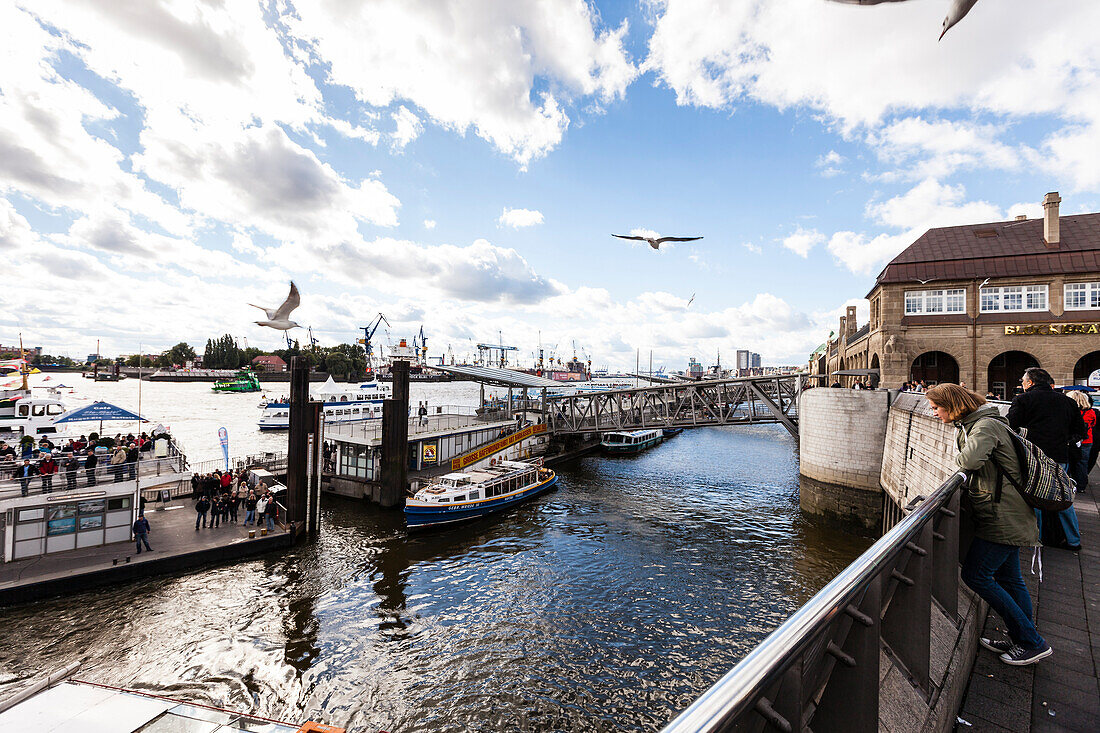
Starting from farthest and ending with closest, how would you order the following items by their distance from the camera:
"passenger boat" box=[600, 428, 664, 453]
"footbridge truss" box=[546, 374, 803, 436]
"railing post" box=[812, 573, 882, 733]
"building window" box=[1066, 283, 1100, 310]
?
"passenger boat" box=[600, 428, 664, 453]
"footbridge truss" box=[546, 374, 803, 436]
"building window" box=[1066, 283, 1100, 310]
"railing post" box=[812, 573, 882, 733]

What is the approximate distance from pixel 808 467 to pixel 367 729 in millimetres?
24701


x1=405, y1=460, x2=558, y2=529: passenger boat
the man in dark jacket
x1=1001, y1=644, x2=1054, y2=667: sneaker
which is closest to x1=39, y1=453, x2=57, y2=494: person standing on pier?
x1=405, y1=460, x2=558, y2=529: passenger boat

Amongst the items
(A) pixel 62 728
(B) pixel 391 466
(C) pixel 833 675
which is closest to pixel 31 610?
(A) pixel 62 728

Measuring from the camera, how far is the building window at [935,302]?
3300cm

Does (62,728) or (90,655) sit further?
(90,655)

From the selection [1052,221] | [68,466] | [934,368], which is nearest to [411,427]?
[68,466]

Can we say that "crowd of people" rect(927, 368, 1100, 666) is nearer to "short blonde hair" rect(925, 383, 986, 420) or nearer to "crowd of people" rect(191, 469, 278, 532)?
"short blonde hair" rect(925, 383, 986, 420)

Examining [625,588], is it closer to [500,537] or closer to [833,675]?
[500,537]

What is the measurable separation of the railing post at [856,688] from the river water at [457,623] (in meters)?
11.6

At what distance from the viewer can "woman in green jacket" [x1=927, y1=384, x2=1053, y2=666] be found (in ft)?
13.1

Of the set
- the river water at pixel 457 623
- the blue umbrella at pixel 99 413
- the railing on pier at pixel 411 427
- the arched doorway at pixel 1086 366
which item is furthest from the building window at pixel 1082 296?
the blue umbrella at pixel 99 413

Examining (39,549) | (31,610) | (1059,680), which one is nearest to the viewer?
(1059,680)

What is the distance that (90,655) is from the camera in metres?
13.9

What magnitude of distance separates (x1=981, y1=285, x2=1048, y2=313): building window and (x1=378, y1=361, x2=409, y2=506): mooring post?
3896 centimetres
